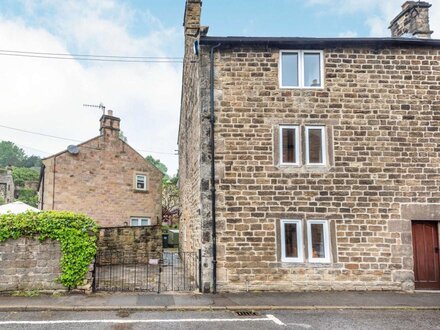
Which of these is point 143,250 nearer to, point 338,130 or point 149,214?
point 149,214

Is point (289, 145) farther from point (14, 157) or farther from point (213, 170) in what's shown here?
point (14, 157)

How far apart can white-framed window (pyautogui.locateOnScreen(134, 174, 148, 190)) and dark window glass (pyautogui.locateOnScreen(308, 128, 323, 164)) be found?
1434 centimetres

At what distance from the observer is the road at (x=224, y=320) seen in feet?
24.6

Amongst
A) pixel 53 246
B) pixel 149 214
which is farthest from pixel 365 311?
pixel 149 214

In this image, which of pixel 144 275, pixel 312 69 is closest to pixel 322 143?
pixel 312 69

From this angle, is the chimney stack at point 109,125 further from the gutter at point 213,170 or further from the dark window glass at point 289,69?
the dark window glass at point 289,69

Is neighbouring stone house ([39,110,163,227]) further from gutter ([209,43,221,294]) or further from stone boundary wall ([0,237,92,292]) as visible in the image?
gutter ([209,43,221,294])

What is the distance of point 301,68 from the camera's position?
11727 mm

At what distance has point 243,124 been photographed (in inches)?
450

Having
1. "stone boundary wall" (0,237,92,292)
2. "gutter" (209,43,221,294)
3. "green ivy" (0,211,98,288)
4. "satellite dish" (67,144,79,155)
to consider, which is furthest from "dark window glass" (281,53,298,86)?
"satellite dish" (67,144,79,155)

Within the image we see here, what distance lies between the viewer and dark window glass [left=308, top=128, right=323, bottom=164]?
11.4 m

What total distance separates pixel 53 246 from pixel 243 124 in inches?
259

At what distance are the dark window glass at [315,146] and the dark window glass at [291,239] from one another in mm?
2102

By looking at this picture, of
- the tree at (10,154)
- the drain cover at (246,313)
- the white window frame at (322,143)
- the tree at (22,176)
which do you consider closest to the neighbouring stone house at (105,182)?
the white window frame at (322,143)
